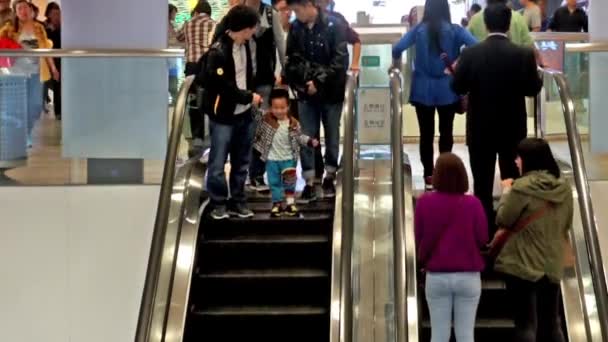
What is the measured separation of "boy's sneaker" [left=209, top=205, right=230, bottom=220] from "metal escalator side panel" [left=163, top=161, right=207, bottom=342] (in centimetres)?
9

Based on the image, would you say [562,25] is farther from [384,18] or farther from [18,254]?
[384,18]

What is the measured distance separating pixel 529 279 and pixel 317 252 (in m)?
1.89

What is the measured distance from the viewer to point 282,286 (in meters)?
6.89

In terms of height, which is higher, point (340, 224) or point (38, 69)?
point (38, 69)

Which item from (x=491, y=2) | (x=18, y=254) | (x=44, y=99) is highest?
(x=491, y=2)

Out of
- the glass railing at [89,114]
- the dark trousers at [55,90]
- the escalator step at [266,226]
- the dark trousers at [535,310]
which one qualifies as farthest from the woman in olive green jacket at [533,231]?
the dark trousers at [55,90]

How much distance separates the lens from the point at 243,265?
7164 mm

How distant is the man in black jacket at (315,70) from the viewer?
25.2 ft

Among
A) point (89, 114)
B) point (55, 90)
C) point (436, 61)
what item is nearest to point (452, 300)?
point (436, 61)

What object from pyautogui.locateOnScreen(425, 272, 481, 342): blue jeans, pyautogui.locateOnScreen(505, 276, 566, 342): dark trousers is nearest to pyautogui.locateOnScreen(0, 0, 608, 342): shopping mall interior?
pyautogui.locateOnScreen(505, 276, 566, 342): dark trousers

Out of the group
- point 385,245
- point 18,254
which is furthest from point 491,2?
point 18,254

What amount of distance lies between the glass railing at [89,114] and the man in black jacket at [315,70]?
1.25 m

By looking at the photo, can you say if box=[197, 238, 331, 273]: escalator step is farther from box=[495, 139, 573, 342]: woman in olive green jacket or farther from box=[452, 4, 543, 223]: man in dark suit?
box=[495, 139, 573, 342]: woman in olive green jacket

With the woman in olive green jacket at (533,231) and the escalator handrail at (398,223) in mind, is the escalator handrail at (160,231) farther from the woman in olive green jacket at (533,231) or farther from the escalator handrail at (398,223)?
the woman in olive green jacket at (533,231)
